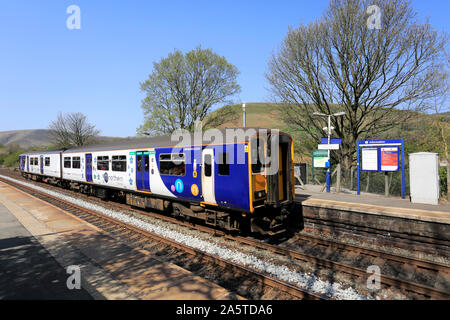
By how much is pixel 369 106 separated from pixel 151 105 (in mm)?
20889

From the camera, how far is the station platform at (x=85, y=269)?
5156 mm

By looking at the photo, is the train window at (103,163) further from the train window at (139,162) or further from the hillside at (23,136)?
the hillside at (23,136)

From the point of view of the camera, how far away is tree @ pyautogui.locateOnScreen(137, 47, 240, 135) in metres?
28.4

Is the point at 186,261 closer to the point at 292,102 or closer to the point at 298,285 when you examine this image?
the point at 298,285

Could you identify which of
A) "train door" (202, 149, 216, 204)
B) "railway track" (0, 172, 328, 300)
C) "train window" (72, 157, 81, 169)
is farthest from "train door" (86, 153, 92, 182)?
"train door" (202, 149, 216, 204)

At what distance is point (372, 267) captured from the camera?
22.5 feet

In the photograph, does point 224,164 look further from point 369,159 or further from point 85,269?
point 369,159

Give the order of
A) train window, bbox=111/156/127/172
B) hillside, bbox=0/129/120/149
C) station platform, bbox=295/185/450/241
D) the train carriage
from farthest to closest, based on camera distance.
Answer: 1. hillside, bbox=0/129/120/149
2. the train carriage
3. train window, bbox=111/156/127/172
4. station platform, bbox=295/185/450/241

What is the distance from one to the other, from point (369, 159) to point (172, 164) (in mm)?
8939

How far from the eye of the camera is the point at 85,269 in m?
6.26

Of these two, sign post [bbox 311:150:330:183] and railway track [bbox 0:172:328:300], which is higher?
sign post [bbox 311:150:330:183]

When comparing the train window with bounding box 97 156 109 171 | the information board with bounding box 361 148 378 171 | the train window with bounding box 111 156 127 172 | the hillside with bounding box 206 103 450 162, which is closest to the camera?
the information board with bounding box 361 148 378 171

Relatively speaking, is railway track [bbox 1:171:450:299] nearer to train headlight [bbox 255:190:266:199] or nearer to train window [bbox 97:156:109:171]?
train headlight [bbox 255:190:266:199]
